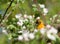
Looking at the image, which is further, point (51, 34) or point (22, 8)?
point (22, 8)

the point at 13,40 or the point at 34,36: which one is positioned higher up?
the point at 34,36

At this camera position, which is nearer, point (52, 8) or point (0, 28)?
point (0, 28)

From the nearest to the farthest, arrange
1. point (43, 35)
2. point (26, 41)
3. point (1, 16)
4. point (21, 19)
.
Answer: point (43, 35) < point (26, 41) < point (21, 19) < point (1, 16)

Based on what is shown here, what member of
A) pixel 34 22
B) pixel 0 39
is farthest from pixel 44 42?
pixel 0 39

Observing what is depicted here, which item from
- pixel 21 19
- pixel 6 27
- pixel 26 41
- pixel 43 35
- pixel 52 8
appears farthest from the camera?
pixel 52 8

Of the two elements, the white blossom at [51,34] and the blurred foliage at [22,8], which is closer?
the white blossom at [51,34]

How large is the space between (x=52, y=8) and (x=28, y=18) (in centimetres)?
111

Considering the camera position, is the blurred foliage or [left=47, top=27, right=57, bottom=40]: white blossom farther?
the blurred foliage

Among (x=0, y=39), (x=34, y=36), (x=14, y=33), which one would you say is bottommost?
(x=0, y=39)

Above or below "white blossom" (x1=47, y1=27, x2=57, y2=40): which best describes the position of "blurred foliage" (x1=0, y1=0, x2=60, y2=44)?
below

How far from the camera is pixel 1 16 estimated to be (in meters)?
2.46

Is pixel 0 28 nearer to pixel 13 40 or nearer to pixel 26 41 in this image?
pixel 13 40

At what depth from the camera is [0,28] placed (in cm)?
232

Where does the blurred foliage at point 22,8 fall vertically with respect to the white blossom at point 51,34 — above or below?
below
